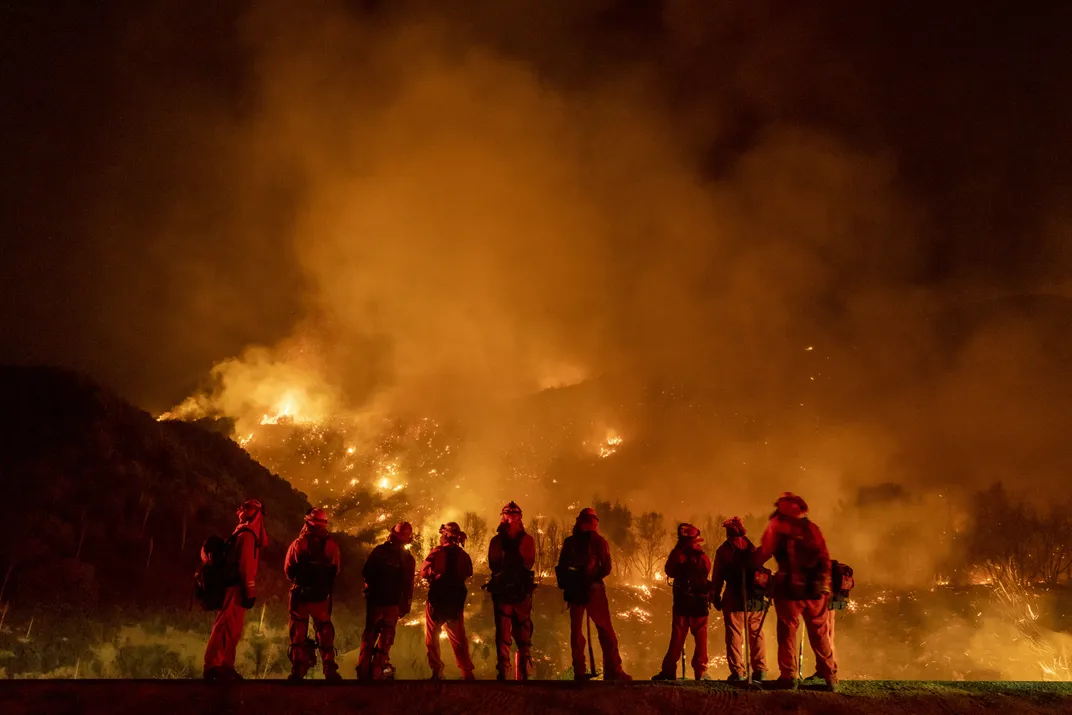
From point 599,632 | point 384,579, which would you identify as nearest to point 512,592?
point 599,632

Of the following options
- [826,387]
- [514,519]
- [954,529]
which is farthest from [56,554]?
[826,387]

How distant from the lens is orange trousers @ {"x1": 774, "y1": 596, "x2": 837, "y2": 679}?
798 centimetres

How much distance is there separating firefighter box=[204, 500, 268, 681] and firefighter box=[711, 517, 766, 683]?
251 inches

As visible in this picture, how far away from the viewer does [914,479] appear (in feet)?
309

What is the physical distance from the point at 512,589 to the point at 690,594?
2749 millimetres

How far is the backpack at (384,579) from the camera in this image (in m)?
9.77

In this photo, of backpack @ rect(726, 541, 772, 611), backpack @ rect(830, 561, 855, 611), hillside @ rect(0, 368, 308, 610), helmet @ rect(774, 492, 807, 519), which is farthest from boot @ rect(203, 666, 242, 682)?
hillside @ rect(0, 368, 308, 610)

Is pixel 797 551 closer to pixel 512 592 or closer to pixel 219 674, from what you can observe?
pixel 512 592

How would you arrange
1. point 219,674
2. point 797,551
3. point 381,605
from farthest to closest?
point 381,605 < point 797,551 < point 219,674

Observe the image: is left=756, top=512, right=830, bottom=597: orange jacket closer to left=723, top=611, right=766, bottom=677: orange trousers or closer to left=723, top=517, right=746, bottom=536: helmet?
left=723, top=517, right=746, bottom=536: helmet

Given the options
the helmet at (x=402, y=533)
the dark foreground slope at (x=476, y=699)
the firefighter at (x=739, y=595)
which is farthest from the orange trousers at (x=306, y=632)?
the firefighter at (x=739, y=595)

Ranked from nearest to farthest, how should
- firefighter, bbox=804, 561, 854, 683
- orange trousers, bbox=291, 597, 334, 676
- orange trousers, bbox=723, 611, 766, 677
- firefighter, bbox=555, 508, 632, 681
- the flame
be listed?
firefighter, bbox=804, 561, 854, 683 < orange trousers, bbox=723, 611, 766, 677 < orange trousers, bbox=291, 597, 334, 676 < firefighter, bbox=555, 508, 632, 681 < the flame

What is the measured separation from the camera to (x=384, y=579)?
32.1 ft

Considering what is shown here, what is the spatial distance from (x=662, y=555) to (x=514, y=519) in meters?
89.2
